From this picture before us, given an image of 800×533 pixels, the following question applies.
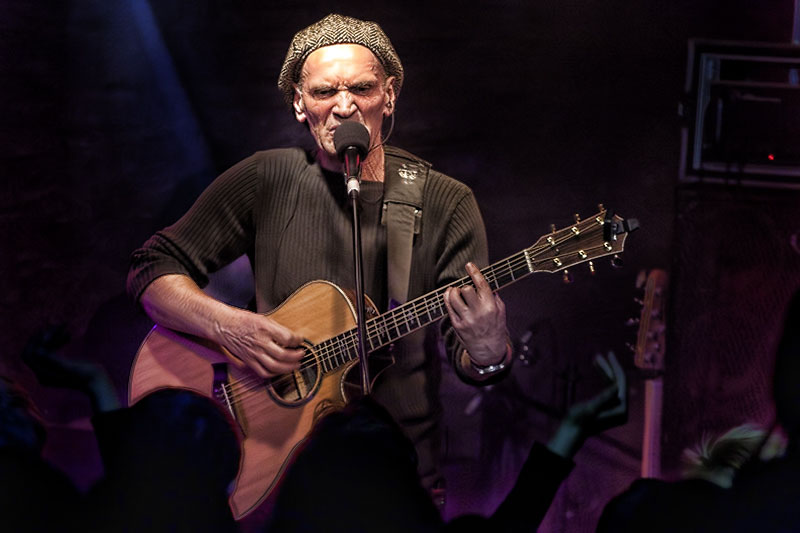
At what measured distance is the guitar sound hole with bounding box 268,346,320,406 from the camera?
8.51ft

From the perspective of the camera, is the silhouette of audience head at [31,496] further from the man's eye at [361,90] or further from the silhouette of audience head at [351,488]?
the man's eye at [361,90]

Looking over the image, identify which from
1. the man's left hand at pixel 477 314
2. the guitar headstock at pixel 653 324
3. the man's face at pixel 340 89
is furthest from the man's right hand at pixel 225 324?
the guitar headstock at pixel 653 324

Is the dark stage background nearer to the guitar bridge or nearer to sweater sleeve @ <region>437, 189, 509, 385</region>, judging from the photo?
sweater sleeve @ <region>437, 189, 509, 385</region>

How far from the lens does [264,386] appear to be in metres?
2.63

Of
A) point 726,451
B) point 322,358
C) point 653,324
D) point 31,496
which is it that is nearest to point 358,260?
point 322,358

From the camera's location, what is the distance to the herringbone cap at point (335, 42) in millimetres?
2715

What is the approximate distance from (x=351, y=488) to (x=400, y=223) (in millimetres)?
1028

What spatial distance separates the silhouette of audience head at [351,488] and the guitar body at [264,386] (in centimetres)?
35

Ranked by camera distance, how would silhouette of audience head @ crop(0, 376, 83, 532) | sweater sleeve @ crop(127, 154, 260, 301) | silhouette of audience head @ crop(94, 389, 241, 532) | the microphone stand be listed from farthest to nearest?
1. sweater sleeve @ crop(127, 154, 260, 301)
2. silhouette of audience head @ crop(0, 376, 83, 532)
3. the microphone stand
4. silhouette of audience head @ crop(94, 389, 241, 532)

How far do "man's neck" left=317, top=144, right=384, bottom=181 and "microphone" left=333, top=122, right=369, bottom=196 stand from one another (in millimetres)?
412

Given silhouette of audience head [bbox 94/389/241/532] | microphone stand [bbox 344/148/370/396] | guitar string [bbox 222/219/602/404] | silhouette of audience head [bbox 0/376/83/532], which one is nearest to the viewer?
silhouette of audience head [bbox 94/389/241/532]

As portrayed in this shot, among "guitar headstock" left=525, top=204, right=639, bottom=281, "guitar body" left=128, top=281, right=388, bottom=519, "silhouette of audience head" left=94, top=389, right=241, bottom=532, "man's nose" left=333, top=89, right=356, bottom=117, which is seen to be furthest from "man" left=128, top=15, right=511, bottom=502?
"silhouette of audience head" left=94, top=389, right=241, bottom=532

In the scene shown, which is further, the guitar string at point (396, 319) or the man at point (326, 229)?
the man at point (326, 229)

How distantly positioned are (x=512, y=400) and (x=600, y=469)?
467 millimetres
